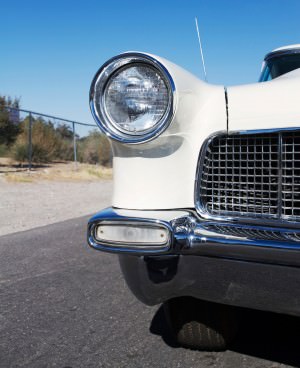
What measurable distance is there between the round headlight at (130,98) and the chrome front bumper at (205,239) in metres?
0.32

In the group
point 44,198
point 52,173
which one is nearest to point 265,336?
point 44,198

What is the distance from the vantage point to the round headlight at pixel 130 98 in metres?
1.85

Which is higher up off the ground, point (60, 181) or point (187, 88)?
point (187, 88)

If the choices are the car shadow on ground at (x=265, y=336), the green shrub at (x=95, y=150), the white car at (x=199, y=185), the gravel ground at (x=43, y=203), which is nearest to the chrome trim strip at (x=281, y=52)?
the white car at (x=199, y=185)

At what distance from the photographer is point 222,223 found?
68.7 inches

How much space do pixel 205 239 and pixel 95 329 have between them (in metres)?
1.10

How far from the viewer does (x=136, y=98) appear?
1.89m

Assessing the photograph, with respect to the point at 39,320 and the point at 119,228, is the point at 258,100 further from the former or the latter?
the point at 39,320

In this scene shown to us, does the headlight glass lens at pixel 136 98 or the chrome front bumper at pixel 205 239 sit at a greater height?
the headlight glass lens at pixel 136 98

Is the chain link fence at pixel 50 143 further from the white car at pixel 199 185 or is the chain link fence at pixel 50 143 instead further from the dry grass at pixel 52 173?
the white car at pixel 199 185

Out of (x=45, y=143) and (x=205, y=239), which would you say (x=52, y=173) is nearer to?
(x=45, y=143)

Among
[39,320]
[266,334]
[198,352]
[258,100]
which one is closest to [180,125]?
[258,100]

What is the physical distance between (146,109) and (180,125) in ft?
0.51

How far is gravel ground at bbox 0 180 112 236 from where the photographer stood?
6312mm
